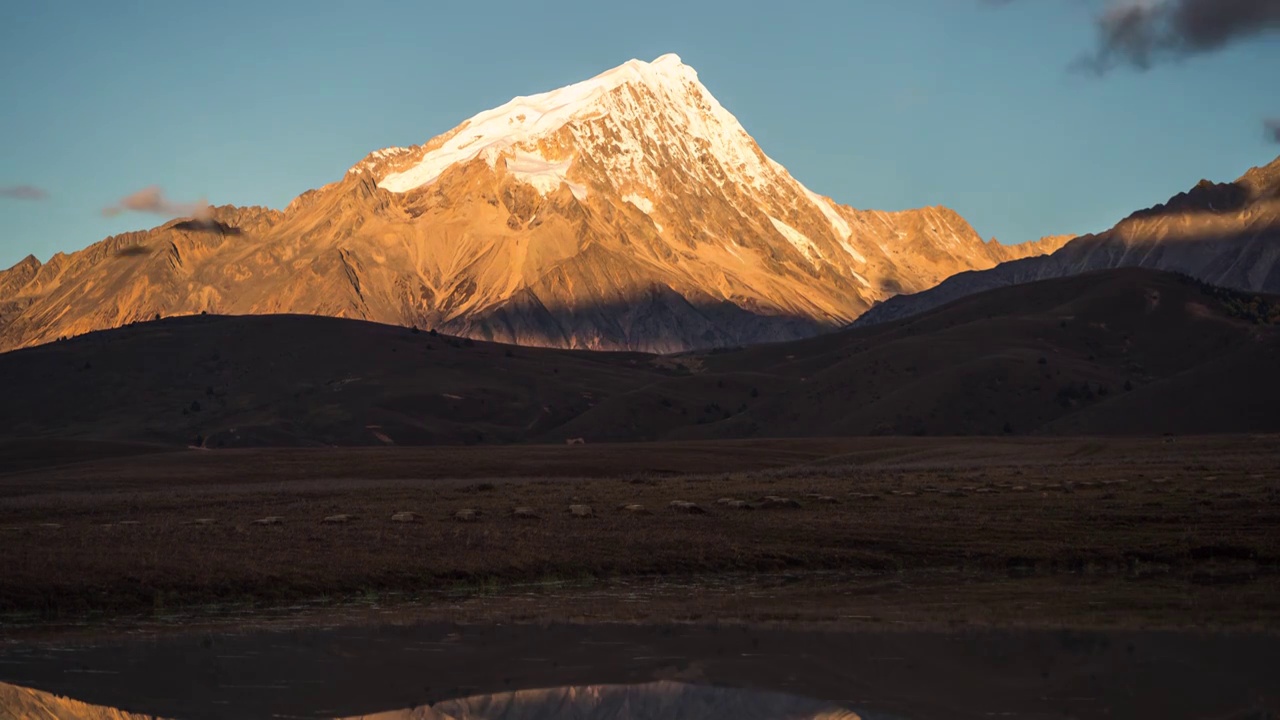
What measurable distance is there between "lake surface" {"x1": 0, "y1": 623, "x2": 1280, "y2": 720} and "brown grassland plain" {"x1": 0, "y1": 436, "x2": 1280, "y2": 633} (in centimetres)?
344

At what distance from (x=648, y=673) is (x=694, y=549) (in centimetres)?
2153

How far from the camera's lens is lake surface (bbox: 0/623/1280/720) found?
25828 mm

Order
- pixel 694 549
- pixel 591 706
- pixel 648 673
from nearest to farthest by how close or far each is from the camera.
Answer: pixel 591 706, pixel 648 673, pixel 694 549

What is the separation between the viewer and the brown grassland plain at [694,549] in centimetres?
3938

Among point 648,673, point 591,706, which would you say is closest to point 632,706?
point 591,706

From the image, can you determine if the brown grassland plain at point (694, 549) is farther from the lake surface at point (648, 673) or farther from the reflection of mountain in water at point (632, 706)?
the reflection of mountain in water at point (632, 706)

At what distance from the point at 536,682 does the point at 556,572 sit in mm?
19169

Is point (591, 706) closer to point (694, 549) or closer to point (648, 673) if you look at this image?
point (648, 673)

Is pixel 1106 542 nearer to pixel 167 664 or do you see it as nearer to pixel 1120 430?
pixel 167 664

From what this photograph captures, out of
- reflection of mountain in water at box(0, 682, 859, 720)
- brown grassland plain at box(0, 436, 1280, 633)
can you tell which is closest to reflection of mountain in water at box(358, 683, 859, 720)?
reflection of mountain in water at box(0, 682, 859, 720)

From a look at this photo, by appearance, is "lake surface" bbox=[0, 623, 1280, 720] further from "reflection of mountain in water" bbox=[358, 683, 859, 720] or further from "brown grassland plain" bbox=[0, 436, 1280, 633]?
"brown grassland plain" bbox=[0, 436, 1280, 633]

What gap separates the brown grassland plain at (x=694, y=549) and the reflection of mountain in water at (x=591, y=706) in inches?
378

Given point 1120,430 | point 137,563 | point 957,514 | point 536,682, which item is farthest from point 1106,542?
point 1120,430

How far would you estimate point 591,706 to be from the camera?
85.8ft
